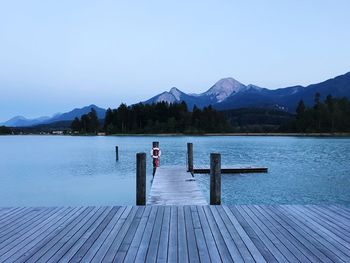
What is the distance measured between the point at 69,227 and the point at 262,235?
3.70 meters

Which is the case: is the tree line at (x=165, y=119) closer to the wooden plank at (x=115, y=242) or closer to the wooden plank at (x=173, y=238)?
the wooden plank at (x=173, y=238)

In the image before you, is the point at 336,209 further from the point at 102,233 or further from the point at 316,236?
the point at 102,233

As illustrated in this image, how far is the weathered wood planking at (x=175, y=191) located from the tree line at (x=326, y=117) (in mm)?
111255

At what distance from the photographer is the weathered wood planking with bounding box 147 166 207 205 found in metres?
11.5

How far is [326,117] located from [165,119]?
6228cm

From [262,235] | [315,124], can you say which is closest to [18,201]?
[262,235]

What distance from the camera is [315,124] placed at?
121750mm

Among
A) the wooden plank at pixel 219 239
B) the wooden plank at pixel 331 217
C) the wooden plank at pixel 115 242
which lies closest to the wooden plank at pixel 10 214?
the wooden plank at pixel 115 242

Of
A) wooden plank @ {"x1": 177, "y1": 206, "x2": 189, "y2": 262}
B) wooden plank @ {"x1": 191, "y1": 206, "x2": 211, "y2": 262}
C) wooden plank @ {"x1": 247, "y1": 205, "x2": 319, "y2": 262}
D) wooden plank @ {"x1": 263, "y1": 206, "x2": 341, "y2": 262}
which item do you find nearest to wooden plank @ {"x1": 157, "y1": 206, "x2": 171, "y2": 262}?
wooden plank @ {"x1": 177, "y1": 206, "x2": 189, "y2": 262}

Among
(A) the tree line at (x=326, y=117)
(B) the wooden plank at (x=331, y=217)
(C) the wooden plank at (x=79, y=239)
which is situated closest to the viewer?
(C) the wooden plank at (x=79, y=239)

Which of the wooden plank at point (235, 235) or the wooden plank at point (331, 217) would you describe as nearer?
the wooden plank at point (235, 235)

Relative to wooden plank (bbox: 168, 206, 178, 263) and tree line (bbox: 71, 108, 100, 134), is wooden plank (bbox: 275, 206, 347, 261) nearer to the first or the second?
wooden plank (bbox: 168, 206, 178, 263)

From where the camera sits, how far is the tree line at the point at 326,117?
116m

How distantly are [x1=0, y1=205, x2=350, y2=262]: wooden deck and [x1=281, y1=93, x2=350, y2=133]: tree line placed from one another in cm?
11931
